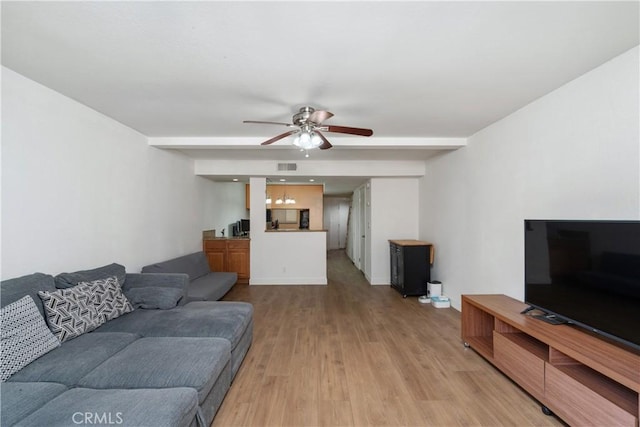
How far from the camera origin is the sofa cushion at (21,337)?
5.09 ft

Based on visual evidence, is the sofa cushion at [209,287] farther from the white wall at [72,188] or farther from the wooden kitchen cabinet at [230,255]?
the wooden kitchen cabinet at [230,255]

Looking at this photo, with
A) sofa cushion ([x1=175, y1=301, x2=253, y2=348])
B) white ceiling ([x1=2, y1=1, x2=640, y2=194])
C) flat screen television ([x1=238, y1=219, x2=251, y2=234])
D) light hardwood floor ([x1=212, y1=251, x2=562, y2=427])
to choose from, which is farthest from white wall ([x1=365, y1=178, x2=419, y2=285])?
sofa cushion ([x1=175, y1=301, x2=253, y2=348])

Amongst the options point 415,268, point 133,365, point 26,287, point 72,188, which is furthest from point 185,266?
point 415,268

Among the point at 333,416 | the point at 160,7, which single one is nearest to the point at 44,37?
the point at 160,7

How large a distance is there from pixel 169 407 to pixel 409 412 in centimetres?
157

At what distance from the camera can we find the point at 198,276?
438 cm

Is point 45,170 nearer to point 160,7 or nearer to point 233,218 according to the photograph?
point 160,7

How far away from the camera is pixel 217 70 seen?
1984 millimetres

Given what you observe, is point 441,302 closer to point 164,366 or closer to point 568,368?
point 568,368

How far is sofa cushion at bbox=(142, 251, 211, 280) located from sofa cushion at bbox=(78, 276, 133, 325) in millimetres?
762

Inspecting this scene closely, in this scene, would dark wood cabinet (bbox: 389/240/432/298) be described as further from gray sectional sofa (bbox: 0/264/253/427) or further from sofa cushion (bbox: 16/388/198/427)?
sofa cushion (bbox: 16/388/198/427)

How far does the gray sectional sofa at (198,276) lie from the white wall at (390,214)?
2.91m

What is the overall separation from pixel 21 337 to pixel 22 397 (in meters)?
0.50

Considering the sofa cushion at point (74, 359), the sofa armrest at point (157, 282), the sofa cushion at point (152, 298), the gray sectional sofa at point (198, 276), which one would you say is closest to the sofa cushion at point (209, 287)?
the gray sectional sofa at point (198, 276)
